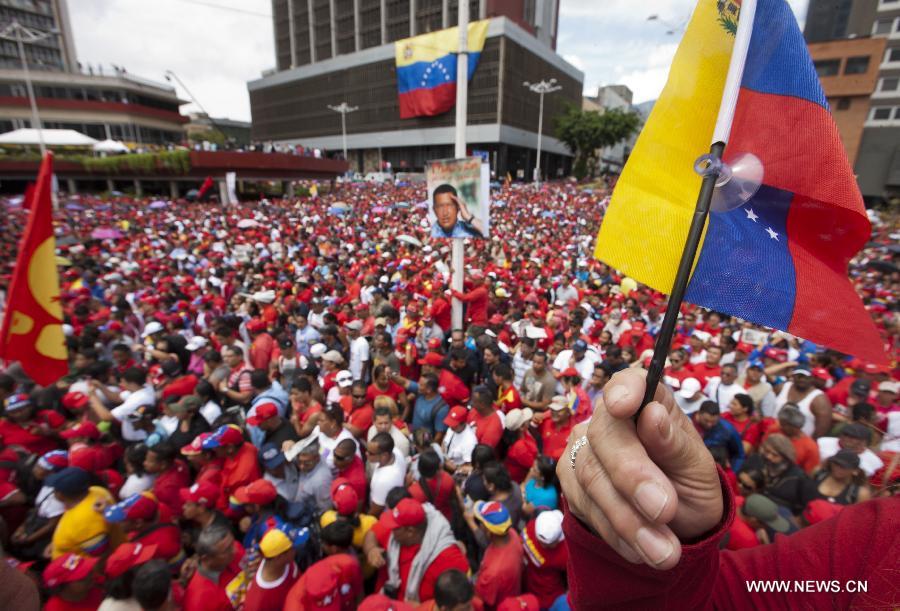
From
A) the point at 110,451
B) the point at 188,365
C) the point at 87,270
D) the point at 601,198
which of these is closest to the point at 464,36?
the point at 188,365

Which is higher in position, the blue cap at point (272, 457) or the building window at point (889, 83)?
the building window at point (889, 83)

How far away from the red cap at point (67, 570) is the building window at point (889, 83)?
4484cm

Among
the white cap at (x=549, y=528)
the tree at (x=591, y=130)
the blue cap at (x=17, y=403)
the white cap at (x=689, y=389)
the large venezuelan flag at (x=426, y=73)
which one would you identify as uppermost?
the large venezuelan flag at (x=426, y=73)

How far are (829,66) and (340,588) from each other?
40.7 metres

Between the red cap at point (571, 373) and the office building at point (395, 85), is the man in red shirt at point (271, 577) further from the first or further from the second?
the office building at point (395, 85)

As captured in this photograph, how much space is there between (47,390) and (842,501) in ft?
22.3

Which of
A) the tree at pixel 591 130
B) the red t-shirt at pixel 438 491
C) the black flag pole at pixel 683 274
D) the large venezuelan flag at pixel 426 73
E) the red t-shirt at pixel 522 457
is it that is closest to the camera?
the black flag pole at pixel 683 274

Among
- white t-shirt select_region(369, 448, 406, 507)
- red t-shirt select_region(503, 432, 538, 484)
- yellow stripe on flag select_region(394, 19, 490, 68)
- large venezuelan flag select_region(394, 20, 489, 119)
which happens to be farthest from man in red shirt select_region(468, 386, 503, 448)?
large venezuelan flag select_region(394, 20, 489, 119)

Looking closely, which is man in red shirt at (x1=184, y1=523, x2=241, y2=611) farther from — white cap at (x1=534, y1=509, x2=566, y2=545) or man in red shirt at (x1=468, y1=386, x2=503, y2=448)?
man in red shirt at (x1=468, y1=386, x2=503, y2=448)

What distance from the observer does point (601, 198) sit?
89.6 ft

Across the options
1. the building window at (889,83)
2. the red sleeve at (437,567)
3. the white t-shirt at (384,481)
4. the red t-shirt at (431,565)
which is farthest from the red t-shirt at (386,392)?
the building window at (889,83)

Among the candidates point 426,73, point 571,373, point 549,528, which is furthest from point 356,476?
point 426,73

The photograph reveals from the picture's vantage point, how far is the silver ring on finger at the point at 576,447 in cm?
94

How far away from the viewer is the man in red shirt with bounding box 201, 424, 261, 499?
3236 millimetres
